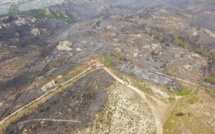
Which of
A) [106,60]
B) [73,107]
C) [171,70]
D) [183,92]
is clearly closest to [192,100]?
[183,92]

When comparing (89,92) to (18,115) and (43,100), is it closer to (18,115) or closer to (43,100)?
(43,100)

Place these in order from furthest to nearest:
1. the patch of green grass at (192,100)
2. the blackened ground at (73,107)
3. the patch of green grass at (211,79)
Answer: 1. the patch of green grass at (211,79)
2. the patch of green grass at (192,100)
3. the blackened ground at (73,107)

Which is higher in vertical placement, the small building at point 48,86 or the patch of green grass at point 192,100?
the patch of green grass at point 192,100

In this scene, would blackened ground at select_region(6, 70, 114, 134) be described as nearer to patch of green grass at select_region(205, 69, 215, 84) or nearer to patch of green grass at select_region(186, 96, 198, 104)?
patch of green grass at select_region(186, 96, 198, 104)

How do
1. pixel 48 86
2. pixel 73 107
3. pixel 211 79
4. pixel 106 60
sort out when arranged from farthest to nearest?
1. pixel 106 60
2. pixel 211 79
3. pixel 48 86
4. pixel 73 107

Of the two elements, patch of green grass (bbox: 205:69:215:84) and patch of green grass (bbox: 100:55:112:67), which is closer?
patch of green grass (bbox: 205:69:215:84)

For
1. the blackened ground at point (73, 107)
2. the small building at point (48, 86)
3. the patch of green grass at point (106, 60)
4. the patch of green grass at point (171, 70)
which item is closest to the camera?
the blackened ground at point (73, 107)

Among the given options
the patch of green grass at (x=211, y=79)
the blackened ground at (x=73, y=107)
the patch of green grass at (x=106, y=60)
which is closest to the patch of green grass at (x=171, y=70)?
the patch of green grass at (x=211, y=79)

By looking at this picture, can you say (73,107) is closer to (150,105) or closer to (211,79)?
(150,105)

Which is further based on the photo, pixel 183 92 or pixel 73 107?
pixel 183 92

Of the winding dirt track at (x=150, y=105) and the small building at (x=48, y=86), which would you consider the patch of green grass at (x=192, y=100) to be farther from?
the small building at (x=48, y=86)

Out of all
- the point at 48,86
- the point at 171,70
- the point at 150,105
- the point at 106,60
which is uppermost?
the point at 150,105

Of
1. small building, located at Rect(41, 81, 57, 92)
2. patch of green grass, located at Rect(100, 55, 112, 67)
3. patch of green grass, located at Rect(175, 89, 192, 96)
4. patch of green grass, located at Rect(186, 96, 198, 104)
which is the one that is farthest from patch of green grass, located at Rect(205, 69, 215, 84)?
small building, located at Rect(41, 81, 57, 92)

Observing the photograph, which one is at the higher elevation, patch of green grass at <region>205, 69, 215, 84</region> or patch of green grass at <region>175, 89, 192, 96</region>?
patch of green grass at <region>175, 89, 192, 96</region>
